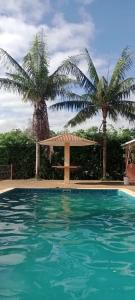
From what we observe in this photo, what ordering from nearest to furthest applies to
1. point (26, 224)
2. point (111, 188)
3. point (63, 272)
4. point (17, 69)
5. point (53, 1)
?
point (63, 272)
point (26, 224)
point (53, 1)
point (111, 188)
point (17, 69)

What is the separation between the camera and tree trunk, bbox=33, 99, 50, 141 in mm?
23500

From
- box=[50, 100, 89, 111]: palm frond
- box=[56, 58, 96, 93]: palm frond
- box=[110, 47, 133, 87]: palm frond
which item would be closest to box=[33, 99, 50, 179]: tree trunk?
box=[50, 100, 89, 111]: palm frond

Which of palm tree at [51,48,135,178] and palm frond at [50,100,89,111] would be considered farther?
palm frond at [50,100,89,111]

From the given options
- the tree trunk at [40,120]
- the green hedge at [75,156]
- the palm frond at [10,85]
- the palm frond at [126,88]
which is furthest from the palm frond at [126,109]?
the palm frond at [10,85]

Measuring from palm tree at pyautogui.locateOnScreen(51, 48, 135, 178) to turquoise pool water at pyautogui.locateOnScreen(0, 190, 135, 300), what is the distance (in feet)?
34.9

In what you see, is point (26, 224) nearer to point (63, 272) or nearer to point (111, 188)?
point (63, 272)

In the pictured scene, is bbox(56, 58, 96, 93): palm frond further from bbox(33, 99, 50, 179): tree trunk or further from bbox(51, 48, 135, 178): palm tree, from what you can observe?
bbox(33, 99, 50, 179): tree trunk

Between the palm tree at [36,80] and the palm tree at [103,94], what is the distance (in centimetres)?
74

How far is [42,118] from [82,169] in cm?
385

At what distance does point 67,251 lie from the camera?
24.0 ft

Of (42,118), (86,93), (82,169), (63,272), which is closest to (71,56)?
(86,93)

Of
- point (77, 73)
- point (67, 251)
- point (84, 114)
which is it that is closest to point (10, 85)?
point (77, 73)

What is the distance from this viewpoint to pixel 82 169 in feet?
82.4

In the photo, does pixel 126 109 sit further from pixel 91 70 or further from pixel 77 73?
pixel 77 73
